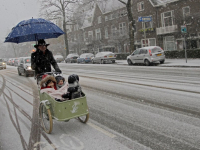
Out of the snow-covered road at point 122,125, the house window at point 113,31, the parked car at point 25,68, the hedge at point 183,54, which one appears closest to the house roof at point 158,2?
the house window at point 113,31

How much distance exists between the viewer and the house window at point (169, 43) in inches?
1175

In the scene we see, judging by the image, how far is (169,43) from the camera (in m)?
30.4

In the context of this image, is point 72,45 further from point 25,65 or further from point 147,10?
point 25,65

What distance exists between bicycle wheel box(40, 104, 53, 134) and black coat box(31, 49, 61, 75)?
4.07ft

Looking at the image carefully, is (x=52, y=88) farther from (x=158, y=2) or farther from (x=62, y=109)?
(x=158, y=2)

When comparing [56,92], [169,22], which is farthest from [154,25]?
[56,92]

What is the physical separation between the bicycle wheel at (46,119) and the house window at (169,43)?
Result: 91.1ft

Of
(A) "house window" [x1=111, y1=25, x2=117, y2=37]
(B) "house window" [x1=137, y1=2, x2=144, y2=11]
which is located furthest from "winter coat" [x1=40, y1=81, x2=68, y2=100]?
(B) "house window" [x1=137, y1=2, x2=144, y2=11]

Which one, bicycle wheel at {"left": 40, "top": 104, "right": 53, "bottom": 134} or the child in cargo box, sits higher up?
the child in cargo box

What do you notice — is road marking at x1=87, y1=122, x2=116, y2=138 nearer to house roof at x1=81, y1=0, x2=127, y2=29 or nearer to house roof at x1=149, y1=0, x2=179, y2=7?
house roof at x1=149, y1=0, x2=179, y2=7

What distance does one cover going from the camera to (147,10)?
33344 millimetres

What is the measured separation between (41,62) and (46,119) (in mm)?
1744

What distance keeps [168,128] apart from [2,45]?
11185cm

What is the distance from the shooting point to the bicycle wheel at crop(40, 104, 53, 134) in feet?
14.1
